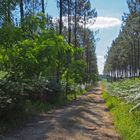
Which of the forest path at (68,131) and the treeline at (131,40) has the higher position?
the treeline at (131,40)

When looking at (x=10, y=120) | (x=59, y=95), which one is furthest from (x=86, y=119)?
(x=59, y=95)

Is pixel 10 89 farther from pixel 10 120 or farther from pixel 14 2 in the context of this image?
pixel 14 2

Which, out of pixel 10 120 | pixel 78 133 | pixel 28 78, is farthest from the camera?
pixel 28 78

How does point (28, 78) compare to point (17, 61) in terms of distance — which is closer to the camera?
point (17, 61)

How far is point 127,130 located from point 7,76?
22.8 ft

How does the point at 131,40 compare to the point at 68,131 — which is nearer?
the point at 68,131

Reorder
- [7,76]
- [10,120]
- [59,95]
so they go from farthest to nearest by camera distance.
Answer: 1. [59,95]
2. [7,76]
3. [10,120]

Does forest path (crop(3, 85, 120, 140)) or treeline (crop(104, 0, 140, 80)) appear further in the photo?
treeline (crop(104, 0, 140, 80))

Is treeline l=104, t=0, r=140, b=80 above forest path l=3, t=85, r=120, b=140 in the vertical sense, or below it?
above

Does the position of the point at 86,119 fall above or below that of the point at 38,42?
below

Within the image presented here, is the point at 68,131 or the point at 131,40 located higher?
the point at 131,40

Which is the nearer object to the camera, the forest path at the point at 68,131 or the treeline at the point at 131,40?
the forest path at the point at 68,131

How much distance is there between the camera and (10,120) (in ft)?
50.7

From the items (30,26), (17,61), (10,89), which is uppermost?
(30,26)
